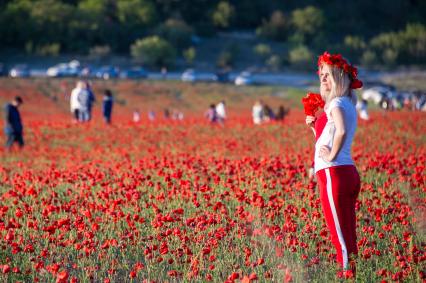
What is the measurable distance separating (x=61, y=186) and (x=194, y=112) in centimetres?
5145

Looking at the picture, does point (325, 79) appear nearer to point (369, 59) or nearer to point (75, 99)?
point (75, 99)

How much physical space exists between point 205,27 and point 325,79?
406 feet

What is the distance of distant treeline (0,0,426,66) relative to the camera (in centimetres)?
10250

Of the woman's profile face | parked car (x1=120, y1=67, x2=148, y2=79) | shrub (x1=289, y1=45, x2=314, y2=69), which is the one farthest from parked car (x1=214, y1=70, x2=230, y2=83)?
the woman's profile face

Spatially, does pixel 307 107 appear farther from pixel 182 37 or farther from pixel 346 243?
pixel 182 37

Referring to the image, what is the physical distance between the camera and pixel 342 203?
730 cm

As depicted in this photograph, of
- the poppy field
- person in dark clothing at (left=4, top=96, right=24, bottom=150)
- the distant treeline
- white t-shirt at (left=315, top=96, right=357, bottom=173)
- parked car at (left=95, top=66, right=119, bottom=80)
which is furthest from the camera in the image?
the distant treeline

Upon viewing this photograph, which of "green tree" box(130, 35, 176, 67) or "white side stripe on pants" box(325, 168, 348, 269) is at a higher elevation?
"green tree" box(130, 35, 176, 67)

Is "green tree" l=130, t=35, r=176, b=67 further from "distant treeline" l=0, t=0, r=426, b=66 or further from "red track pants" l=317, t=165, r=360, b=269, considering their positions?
"red track pants" l=317, t=165, r=360, b=269

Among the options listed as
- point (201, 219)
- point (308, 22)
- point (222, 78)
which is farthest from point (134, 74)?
point (201, 219)

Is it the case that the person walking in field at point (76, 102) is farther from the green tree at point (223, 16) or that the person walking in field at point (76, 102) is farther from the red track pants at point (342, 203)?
the green tree at point (223, 16)

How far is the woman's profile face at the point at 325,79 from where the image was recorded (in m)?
7.33

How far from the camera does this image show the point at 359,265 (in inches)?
294

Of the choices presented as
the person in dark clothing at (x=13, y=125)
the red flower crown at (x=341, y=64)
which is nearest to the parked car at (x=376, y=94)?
the person in dark clothing at (x=13, y=125)
